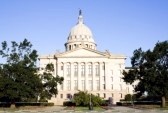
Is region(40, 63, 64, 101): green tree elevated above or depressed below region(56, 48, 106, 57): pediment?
below

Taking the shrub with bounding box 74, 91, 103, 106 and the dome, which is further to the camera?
the dome

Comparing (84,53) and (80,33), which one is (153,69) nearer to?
(84,53)

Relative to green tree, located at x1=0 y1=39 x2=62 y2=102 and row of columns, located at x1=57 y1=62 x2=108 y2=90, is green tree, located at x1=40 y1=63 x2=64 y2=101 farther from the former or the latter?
row of columns, located at x1=57 y1=62 x2=108 y2=90

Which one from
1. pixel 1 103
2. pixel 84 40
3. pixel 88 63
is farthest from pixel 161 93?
pixel 84 40

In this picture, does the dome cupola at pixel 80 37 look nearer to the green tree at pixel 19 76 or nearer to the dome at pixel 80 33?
the dome at pixel 80 33

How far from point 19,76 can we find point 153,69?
2270cm

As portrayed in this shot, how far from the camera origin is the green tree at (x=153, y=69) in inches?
2552

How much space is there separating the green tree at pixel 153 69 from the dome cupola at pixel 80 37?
6541cm

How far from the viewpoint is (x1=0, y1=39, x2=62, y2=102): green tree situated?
6400 cm

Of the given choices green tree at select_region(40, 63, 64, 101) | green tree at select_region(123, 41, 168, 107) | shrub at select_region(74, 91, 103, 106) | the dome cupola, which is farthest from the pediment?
green tree at select_region(123, 41, 168, 107)

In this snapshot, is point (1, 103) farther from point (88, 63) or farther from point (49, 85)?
point (88, 63)

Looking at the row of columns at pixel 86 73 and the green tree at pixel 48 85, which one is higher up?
the row of columns at pixel 86 73

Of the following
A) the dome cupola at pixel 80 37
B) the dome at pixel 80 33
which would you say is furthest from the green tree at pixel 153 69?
the dome at pixel 80 33

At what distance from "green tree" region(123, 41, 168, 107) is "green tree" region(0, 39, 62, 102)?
681 inches
